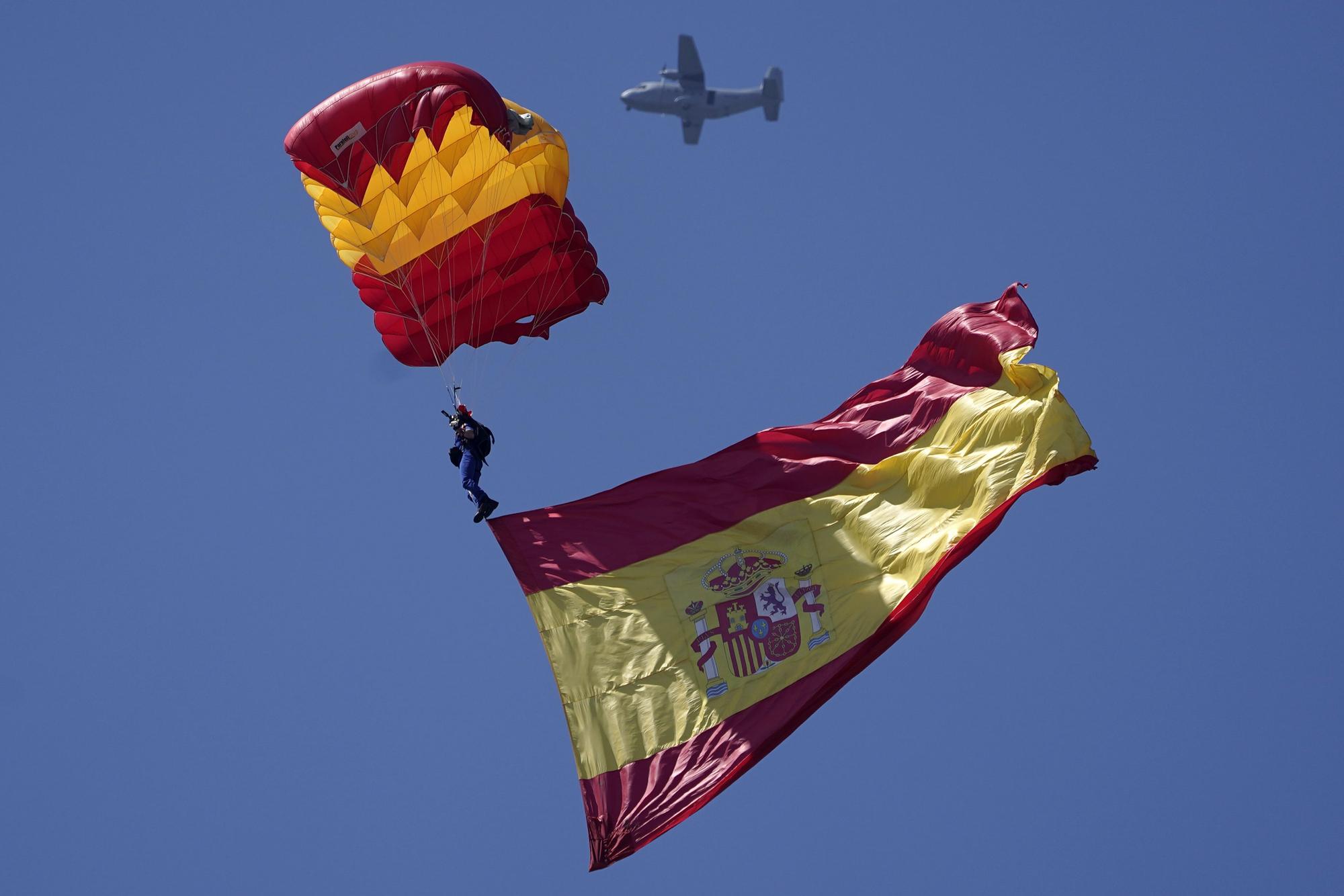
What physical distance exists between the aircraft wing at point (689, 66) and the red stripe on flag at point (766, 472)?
91.6 ft

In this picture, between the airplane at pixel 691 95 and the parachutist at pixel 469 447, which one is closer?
the parachutist at pixel 469 447

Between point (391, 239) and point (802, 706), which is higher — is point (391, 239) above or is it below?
above

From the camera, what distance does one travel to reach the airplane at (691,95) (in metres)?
41.7

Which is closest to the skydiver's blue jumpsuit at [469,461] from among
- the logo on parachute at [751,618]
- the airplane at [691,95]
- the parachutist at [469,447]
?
the parachutist at [469,447]

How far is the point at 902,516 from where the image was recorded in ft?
46.3

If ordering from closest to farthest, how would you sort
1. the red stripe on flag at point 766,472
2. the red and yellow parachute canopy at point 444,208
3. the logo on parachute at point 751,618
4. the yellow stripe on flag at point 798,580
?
the yellow stripe on flag at point 798,580, the logo on parachute at point 751,618, the red and yellow parachute canopy at point 444,208, the red stripe on flag at point 766,472

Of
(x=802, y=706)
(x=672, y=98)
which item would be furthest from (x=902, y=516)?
(x=672, y=98)

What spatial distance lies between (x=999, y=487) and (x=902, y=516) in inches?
38.1

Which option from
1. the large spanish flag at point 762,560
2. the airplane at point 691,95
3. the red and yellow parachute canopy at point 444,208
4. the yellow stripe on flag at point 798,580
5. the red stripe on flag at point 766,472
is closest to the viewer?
the large spanish flag at point 762,560

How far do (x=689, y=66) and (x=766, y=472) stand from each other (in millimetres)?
29841

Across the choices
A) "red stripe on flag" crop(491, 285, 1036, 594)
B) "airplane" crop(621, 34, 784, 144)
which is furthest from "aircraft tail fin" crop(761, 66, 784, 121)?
"red stripe on flag" crop(491, 285, 1036, 594)

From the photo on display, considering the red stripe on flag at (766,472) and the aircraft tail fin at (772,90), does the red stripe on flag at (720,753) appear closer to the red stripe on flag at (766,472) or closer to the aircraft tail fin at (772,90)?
the red stripe on flag at (766,472)

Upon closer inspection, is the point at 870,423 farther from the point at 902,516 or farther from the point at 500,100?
the point at 500,100

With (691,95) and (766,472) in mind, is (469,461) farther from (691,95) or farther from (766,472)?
(691,95)
